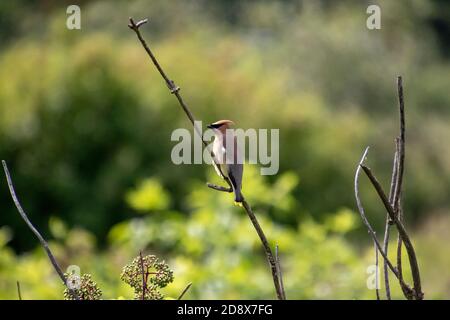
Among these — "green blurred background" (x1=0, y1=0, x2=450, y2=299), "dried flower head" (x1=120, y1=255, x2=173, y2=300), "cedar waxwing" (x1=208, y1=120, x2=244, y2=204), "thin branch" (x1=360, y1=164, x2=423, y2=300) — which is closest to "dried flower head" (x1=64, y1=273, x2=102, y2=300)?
"dried flower head" (x1=120, y1=255, x2=173, y2=300)

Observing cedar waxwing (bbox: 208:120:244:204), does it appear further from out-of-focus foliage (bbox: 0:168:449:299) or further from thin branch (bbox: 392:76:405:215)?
out-of-focus foliage (bbox: 0:168:449:299)

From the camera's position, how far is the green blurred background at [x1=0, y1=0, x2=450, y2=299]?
3998mm

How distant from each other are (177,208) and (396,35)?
7455 mm

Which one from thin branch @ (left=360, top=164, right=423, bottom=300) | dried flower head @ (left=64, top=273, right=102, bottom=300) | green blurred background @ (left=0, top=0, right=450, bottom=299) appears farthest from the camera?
green blurred background @ (left=0, top=0, right=450, bottom=299)

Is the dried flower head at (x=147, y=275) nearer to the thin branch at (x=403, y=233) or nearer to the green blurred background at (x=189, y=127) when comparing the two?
the thin branch at (x=403, y=233)

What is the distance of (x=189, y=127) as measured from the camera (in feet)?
27.9

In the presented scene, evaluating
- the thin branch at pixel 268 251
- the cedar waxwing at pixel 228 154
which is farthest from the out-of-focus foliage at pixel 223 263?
the thin branch at pixel 268 251

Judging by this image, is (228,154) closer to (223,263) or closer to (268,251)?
(268,251)

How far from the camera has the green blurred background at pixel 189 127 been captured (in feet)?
13.1

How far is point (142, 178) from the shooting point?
8055 millimetres

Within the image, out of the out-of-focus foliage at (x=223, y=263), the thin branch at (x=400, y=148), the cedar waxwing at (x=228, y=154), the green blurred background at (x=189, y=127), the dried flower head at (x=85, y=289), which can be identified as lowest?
the dried flower head at (x=85, y=289)

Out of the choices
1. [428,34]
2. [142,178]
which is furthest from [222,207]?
[428,34]

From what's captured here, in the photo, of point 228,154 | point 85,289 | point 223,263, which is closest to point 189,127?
point 223,263
